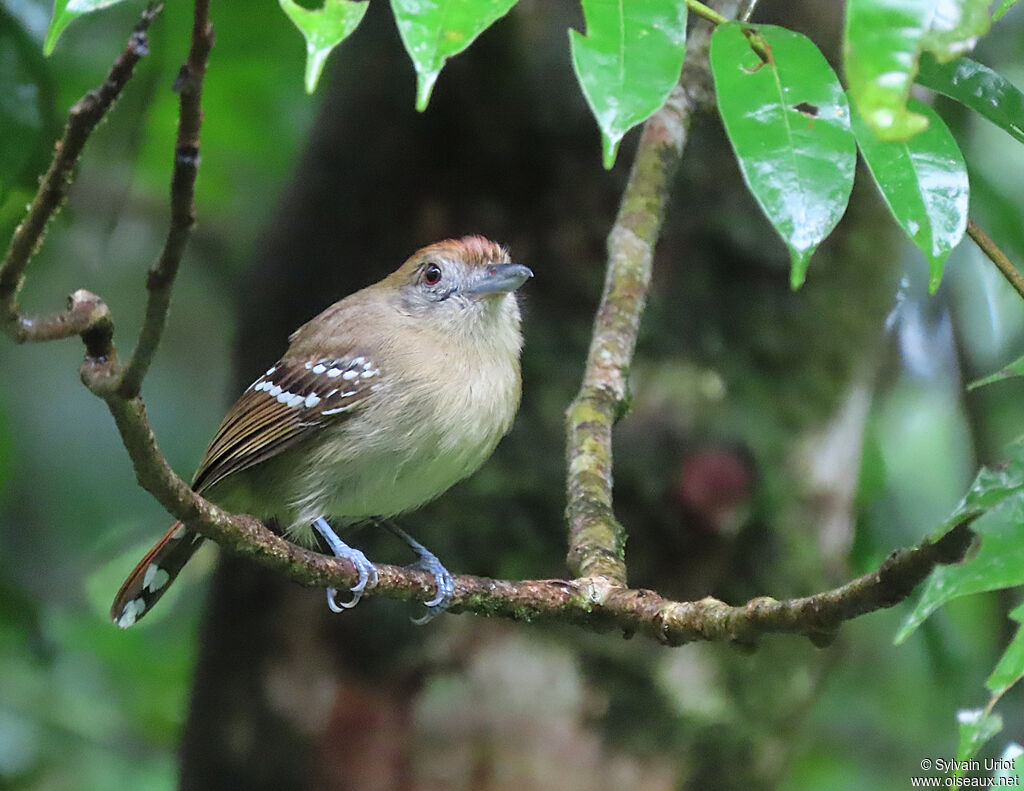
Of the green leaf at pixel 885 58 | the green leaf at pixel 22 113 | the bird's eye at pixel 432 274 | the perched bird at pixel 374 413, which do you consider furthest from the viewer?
the bird's eye at pixel 432 274

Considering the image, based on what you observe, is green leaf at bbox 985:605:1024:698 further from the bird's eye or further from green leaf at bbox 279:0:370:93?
the bird's eye

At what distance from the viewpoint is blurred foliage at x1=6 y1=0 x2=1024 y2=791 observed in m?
3.62

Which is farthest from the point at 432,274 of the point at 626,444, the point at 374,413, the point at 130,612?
the point at 130,612

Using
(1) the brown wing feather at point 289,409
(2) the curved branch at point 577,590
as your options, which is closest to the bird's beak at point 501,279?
(1) the brown wing feather at point 289,409

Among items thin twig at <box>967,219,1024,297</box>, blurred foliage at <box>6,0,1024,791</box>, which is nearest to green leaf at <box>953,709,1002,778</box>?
thin twig at <box>967,219,1024,297</box>

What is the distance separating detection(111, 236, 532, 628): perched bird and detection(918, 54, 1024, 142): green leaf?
1443mm

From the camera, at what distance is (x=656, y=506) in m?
3.72

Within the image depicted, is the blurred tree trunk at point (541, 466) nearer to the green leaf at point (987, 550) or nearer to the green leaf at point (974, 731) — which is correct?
the green leaf at point (974, 731)

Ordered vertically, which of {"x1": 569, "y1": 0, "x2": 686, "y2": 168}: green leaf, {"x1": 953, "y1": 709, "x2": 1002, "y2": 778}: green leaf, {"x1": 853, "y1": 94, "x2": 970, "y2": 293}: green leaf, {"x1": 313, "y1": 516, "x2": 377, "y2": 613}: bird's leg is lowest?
{"x1": 313, "y1": 516, "x2": 377, "y2": 613}: bird's leg

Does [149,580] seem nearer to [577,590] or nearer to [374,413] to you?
[374,413]

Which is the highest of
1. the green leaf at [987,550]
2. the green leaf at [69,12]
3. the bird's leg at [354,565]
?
the green leaf at [69,12]

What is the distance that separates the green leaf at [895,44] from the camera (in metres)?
1.21

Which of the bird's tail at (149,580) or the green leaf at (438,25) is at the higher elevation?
the green leaf at (438,25)

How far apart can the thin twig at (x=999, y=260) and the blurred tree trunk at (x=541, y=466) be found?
1791mm
